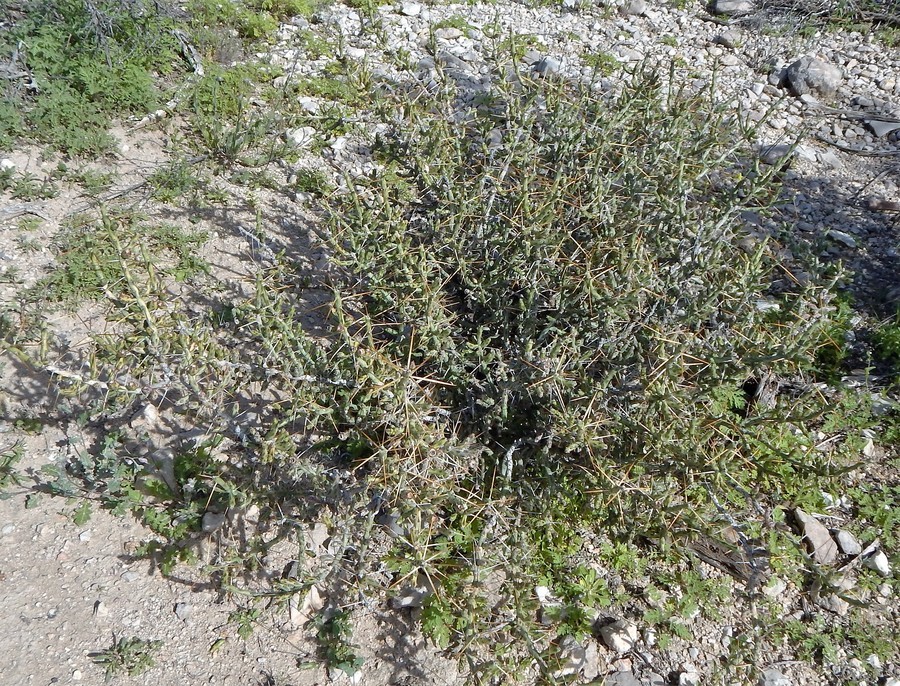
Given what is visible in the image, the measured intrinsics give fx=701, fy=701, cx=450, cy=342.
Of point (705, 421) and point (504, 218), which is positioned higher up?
point (504, 218)

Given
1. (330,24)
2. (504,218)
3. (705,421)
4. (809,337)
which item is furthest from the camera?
(330,24)

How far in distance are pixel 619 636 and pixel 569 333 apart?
47.4 inches

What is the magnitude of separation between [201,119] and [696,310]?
3.30 metres

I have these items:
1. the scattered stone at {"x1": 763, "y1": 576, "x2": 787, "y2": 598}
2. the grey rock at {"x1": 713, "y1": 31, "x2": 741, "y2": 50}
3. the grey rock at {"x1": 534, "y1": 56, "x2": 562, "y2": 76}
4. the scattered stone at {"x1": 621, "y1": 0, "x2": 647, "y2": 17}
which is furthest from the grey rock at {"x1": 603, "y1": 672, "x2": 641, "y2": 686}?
the scattered stone at {"x1": 621, "y1": 0, "x2": 647, "y2": 17}

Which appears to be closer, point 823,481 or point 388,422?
point 388,422

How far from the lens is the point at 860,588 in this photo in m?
2.97

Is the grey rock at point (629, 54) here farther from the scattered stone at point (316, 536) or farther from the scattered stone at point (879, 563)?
the scattered stone at point (316, 536)

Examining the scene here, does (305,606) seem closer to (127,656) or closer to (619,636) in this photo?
(127,656)

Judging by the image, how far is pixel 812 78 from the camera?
535 cm

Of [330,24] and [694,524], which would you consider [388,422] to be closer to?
[694,524]

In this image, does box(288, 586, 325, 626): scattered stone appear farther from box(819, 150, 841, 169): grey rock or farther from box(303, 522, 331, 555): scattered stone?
box(819, 150, 841, 169): grey rock

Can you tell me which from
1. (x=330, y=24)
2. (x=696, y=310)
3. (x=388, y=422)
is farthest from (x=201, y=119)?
(x=696, y=310)

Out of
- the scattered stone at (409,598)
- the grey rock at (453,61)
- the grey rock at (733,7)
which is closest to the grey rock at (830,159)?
the grey rock at (733,7)

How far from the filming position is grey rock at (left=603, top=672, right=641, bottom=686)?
2.62m
